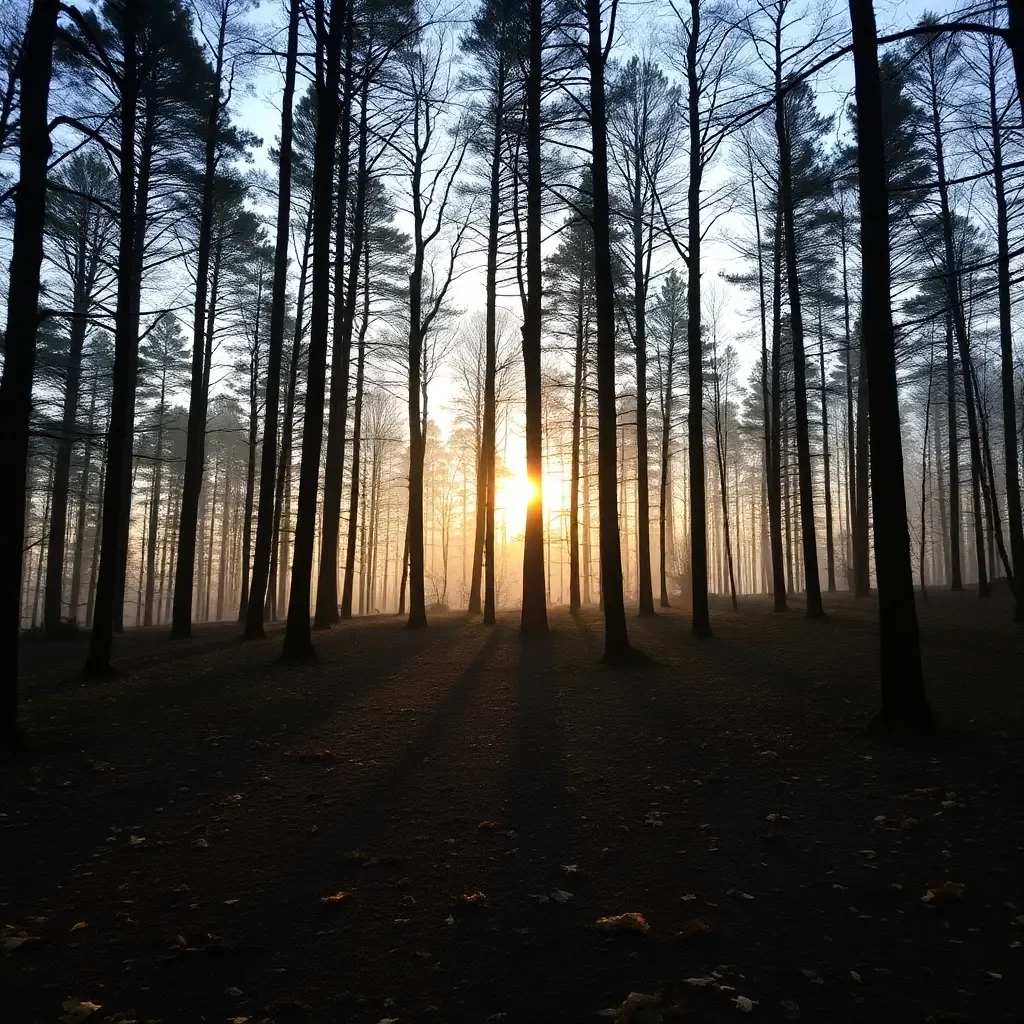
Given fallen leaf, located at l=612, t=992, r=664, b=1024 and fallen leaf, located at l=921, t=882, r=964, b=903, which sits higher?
fallen leaf, located at l=921, t=882, r=964, b=903

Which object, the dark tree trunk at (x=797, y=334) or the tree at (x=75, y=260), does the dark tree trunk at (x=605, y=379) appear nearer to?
the dark tree trunk at (x=797, y=334)

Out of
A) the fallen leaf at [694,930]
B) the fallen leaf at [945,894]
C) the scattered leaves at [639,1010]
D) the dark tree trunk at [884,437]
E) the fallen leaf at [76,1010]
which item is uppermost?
the dark tree trunk at [884,437]

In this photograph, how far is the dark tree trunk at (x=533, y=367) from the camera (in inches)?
484

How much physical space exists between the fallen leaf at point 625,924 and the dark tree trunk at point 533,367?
924 cm

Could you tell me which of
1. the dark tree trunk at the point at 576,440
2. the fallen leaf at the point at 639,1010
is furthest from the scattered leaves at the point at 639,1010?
the dark tree trunk at the point at 576,440

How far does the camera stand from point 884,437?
18.2ft

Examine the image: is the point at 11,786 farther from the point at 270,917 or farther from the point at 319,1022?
the point at 319,1022

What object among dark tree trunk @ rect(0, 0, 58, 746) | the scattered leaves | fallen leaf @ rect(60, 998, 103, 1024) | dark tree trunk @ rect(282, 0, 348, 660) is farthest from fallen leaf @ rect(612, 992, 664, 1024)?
dark tree trunk @ rect(282, 0, 348, 660)

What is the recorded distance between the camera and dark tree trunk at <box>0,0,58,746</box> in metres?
5.60

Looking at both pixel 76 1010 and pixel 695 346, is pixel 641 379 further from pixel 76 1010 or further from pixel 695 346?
pixel 76 1010

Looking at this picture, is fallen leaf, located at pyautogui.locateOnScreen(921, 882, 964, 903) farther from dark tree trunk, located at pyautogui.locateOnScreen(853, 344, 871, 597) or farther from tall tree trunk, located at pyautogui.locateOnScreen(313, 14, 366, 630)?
dark tree trunk, located at pyautogui.locateOnScreen(853, 344, 871, 597)

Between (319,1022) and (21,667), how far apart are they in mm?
Answer: 12157

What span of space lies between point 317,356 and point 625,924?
955 cm

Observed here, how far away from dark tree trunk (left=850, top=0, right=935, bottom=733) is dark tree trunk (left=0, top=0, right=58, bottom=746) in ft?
25.4
